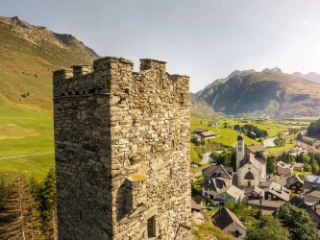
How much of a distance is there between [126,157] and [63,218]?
362cm

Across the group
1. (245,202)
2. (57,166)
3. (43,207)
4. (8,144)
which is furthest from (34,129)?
(57,166)

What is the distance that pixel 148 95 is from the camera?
6.96 meters

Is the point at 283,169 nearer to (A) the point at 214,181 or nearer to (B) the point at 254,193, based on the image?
(B) the point at 254,193

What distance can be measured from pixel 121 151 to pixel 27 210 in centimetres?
2705

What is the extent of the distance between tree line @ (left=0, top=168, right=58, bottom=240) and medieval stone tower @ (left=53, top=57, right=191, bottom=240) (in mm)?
21908

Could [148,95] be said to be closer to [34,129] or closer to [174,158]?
[174,158]

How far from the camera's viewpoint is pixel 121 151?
6.03 m

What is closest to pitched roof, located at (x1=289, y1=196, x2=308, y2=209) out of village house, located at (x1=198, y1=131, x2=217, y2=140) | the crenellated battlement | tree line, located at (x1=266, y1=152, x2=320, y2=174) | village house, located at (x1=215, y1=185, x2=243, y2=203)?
village house, located at (x1=215, y1=185, x2=243, y2=203)

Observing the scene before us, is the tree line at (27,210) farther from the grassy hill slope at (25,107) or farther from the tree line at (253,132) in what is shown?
the tree line at (253,132)

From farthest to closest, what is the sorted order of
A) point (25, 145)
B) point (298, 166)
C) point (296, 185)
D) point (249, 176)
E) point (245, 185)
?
point (298, 166), point (296, 185), point (245, 185), point (249, 176), point (25, 145)

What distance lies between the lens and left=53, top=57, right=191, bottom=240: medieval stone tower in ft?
19.4

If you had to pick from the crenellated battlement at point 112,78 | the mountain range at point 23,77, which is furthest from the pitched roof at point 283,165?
the crenellated battlement at point 112,78

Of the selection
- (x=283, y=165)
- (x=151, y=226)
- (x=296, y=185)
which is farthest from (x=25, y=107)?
(x=283, y=165)

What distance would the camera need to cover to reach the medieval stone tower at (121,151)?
5.93 meters
